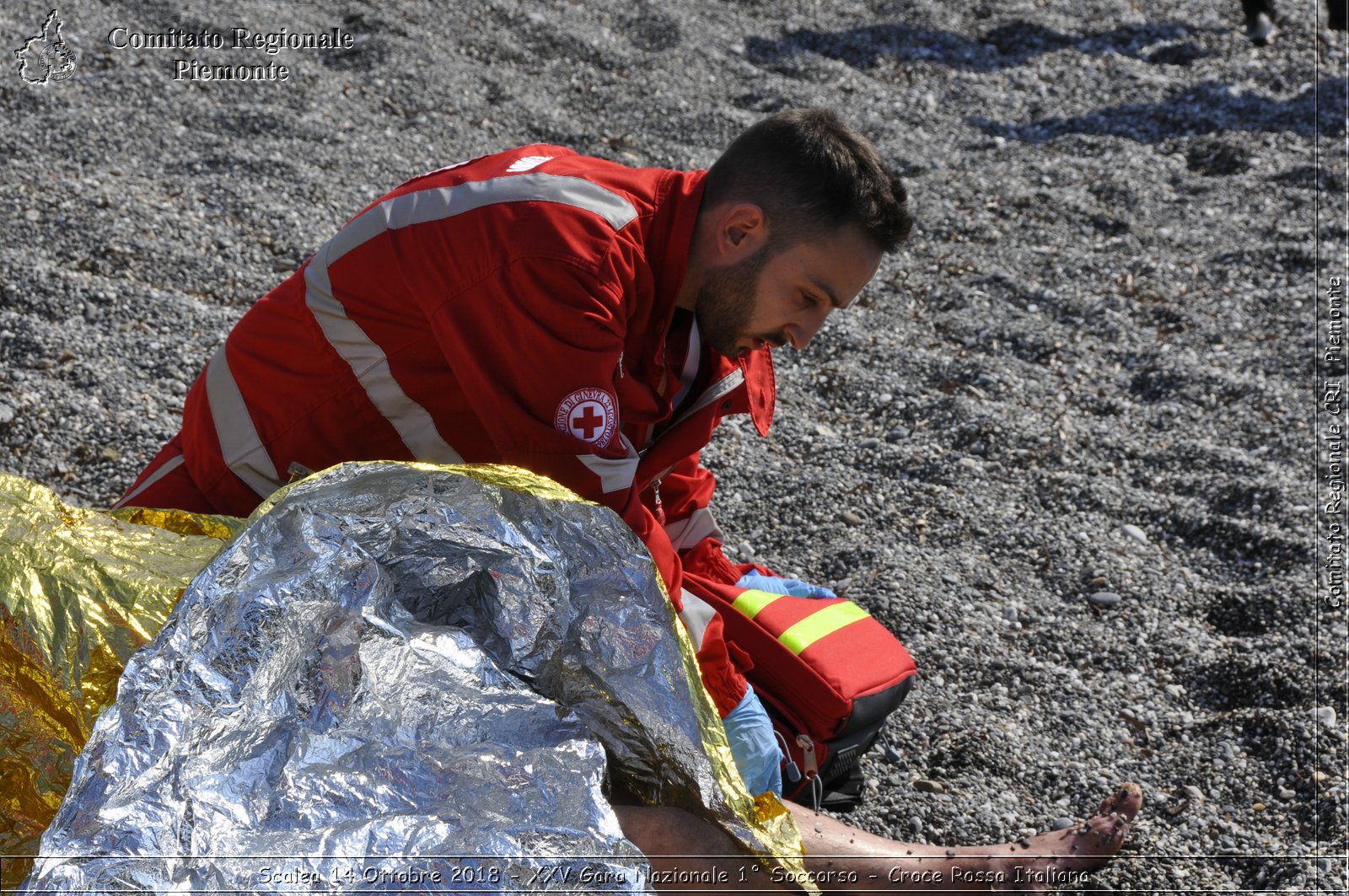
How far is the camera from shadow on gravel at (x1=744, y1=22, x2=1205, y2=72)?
4.60m

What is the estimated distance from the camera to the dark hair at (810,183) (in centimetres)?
187

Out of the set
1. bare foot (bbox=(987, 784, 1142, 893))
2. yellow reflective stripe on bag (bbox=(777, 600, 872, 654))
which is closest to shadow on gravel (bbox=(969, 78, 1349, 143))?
yellow reflective stripe on bag (bbox=(777, 600, 872, 654))

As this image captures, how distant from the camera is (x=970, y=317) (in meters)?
3.33

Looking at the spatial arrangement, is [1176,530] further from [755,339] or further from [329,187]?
[329,187]

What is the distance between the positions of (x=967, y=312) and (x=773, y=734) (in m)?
1.80

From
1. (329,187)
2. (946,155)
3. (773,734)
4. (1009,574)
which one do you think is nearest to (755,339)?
(773,734)

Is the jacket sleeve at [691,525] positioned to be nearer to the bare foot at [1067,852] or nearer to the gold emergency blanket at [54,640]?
the bare foot at [1067,852]

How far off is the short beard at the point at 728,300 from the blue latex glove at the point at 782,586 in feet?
1.66

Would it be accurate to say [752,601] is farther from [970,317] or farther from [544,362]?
[970,317]

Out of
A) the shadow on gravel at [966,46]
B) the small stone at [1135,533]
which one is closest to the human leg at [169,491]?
the small stone at [1135,533]

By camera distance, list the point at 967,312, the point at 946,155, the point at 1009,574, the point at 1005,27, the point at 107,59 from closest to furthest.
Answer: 1. the point at 1009,574
2. the point at 967,312
3. the point at 107,59
4. the point at 946,155
5. the point at 1005,27

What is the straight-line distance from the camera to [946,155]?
4066 mm

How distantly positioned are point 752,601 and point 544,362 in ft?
2.30

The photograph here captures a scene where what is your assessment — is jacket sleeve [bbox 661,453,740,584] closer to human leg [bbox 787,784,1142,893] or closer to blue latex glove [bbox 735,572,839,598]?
blue latex glove [bbox 735,572,839,598]
